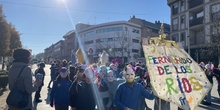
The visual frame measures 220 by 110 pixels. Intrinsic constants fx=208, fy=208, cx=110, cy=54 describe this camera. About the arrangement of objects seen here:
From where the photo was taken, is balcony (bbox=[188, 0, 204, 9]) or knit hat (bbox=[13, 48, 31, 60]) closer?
knit hat (bbox=[13, 48, 31, 60])

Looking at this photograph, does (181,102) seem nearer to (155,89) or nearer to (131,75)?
(155,89)

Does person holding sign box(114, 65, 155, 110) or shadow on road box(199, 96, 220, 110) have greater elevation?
person holding sign box(114, 65, 155, 110)

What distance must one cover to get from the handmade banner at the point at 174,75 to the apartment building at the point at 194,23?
2463 cm

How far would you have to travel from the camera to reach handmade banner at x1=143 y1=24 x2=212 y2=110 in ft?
10.1

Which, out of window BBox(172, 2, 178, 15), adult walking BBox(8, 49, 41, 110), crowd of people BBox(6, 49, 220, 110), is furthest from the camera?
window BBox(172, 2, 178, 15)

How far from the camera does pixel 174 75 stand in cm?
334

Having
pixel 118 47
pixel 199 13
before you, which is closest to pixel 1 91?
pixel 199 13

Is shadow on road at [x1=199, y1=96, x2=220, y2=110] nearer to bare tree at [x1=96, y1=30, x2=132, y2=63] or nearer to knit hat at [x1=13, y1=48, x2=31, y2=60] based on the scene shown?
knit hat at [x1=13, y1=48, x2=31, y2=60]

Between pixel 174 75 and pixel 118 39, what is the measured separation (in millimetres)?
44405

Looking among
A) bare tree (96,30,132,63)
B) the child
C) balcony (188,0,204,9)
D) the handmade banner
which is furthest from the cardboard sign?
bare tree (96,30,132,63)

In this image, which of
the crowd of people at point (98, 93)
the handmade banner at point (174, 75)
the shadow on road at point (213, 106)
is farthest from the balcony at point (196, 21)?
the handmade banner at point (174, 75)

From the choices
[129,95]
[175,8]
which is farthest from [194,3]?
[129,95]

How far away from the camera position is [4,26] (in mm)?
15523

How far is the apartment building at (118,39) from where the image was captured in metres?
47.6
